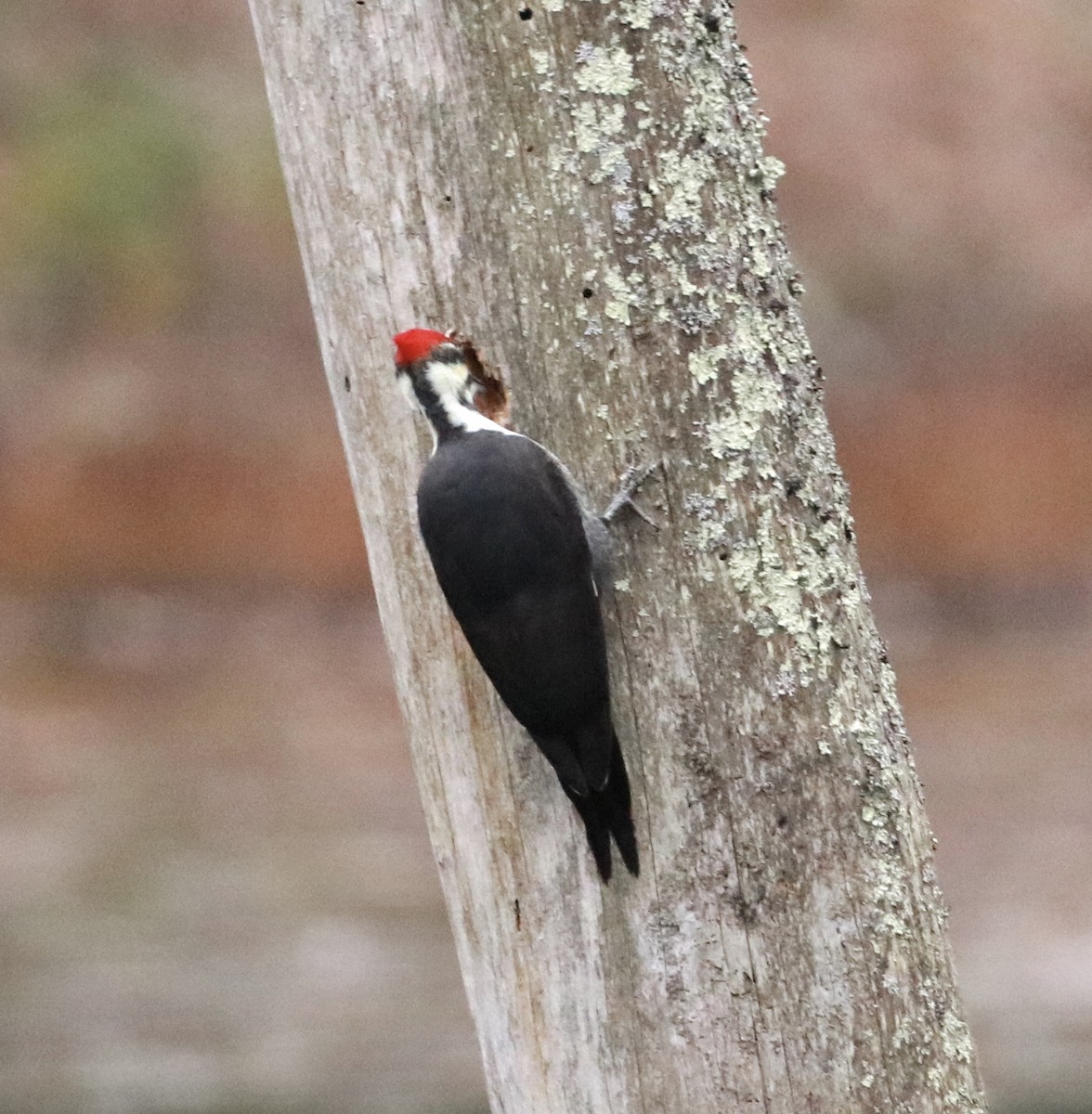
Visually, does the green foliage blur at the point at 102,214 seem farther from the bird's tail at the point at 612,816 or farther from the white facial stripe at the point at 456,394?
the bird's tail at the point at 612,816

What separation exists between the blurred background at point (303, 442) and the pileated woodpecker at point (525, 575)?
5.11m

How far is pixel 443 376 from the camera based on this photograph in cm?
271

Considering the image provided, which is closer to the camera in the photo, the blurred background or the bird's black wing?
the bird's black wing

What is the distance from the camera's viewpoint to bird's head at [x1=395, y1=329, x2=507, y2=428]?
2.71 meters

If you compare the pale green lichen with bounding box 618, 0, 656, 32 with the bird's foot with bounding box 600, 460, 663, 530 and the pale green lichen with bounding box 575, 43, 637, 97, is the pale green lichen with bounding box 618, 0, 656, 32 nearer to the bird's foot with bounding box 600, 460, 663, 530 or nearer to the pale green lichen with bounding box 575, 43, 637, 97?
the pale green lichen with bounding box 575, 43, 637, 97

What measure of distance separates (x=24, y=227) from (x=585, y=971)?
775 centimetres

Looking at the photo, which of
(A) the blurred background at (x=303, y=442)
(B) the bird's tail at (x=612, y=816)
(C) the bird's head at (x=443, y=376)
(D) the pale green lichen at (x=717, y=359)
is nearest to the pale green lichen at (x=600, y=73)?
(D) the pale green lichen at (x=717, y=359)

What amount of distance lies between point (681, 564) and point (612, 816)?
0.36 m

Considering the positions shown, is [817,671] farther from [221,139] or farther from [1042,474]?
[221,139]

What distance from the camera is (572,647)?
8.73 ft

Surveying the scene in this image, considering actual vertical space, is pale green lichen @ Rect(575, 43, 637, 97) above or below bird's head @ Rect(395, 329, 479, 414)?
above

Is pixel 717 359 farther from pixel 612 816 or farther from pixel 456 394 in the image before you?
pixel 612 816

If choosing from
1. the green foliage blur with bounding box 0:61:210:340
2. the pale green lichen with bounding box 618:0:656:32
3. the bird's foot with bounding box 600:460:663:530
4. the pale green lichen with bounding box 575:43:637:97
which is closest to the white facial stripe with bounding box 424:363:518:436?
the bird's foot with bounding box 600:460:663:530

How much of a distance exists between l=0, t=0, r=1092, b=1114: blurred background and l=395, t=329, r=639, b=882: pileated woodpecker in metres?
5.11
